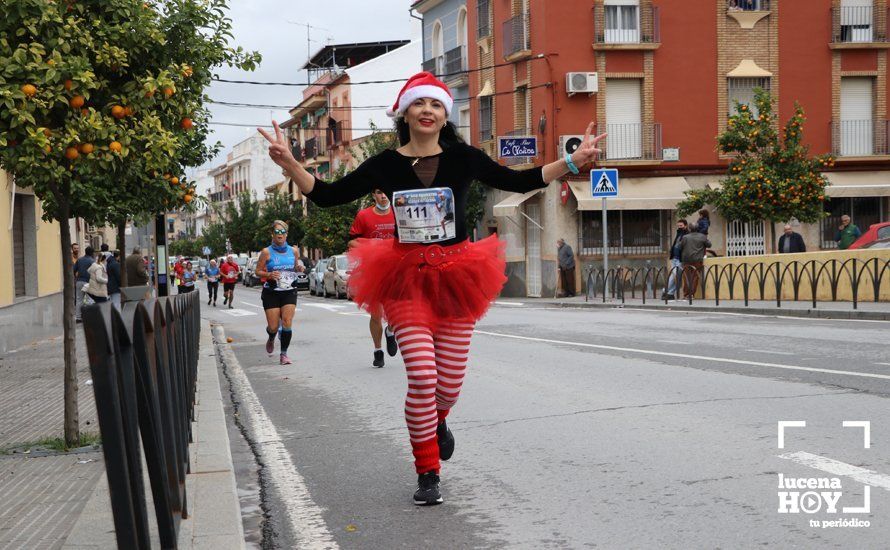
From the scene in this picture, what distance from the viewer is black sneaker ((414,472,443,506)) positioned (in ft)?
16.5

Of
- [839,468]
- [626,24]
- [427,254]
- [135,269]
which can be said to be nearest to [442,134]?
[427,254]

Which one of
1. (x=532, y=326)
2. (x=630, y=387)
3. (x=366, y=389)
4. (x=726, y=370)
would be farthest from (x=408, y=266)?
(x=532, y=326)

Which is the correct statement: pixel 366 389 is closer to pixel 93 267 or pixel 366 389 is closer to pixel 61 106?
pixel 61 106

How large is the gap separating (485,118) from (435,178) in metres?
35.6

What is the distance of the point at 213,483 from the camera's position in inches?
205

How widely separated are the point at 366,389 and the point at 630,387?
8.21 feet

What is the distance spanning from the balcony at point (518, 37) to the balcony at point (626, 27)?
2.49m

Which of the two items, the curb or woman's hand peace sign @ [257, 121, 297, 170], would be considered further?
the curb

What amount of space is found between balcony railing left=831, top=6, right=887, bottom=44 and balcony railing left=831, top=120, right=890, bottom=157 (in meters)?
2.74

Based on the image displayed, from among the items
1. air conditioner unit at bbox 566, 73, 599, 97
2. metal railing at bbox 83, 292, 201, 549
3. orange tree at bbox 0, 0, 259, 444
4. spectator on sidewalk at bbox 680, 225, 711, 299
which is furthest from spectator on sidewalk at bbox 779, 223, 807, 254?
metal railing at bbox 83, 292, 201, 549

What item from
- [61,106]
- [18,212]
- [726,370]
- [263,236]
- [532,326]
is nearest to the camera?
[61,106]

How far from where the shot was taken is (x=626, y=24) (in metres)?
35.0

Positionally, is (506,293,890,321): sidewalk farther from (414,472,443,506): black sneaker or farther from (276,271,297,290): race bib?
(414,472,443,506): black sneaker

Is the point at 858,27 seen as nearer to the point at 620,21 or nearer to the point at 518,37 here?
the point at 620,21
